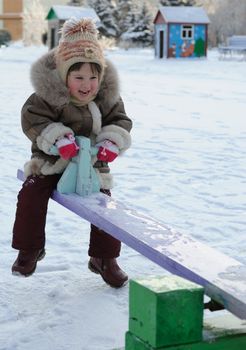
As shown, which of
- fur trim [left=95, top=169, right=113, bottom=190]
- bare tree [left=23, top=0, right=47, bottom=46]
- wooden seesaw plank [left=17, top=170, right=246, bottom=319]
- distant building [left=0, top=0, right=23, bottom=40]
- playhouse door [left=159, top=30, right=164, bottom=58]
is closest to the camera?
wooden seesaw plank [left=17, top=170, right=246, bottom=319]

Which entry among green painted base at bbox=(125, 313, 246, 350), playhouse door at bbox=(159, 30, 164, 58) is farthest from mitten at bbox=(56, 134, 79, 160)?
playhouse door at bbox=(159, 30, 164, 58)

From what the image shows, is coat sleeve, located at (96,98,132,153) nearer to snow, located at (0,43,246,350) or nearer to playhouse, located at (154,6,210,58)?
snow, located at (0,43,246,350)

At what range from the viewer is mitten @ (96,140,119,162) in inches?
125

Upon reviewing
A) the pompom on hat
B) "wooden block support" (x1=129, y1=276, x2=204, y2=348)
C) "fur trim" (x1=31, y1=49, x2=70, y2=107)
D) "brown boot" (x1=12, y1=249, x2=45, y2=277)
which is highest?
the pompom on hat

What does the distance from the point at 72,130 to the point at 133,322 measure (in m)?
1.41

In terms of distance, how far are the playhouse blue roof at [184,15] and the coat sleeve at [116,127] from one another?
26.7 m

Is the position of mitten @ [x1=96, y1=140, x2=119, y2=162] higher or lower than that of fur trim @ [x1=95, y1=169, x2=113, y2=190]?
higher

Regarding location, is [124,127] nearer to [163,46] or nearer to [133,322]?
[133,322]

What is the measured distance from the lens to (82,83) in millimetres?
3170

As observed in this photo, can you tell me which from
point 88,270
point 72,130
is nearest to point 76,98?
point 72,130

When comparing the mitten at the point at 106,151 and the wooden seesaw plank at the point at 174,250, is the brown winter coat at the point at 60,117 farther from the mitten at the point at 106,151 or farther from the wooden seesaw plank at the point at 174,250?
the wooden seesaw plank at the point at 174,250

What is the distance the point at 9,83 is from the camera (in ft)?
50.6

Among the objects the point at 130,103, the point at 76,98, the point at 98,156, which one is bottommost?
the point at 130,103

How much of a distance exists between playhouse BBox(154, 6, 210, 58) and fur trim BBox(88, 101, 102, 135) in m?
26.2
